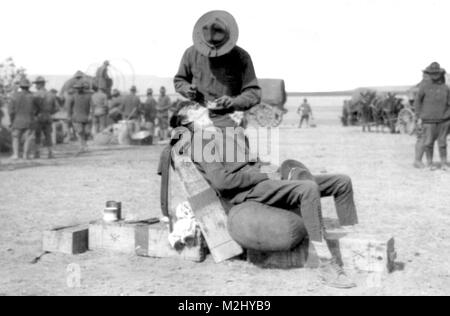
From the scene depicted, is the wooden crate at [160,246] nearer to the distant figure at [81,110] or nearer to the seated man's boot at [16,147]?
the seated man's boot at [16,147]

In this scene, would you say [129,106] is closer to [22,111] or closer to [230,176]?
[22,111]

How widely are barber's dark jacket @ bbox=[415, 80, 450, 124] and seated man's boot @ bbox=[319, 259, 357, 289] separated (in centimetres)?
765

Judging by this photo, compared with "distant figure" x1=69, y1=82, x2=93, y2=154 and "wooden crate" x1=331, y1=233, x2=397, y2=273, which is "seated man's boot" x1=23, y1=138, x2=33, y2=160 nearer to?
"distant figure" x1=69, y1=82, x2=93, y2=154

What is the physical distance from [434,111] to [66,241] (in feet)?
26.4

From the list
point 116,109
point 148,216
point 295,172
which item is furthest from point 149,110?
point 295,172

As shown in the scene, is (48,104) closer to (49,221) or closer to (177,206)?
(49,221)

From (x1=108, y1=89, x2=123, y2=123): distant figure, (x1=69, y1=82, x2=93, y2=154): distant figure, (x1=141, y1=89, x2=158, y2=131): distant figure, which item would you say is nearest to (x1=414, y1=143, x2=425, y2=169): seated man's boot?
(x1=69, y1=82, x2=93, y2=154): distant figure

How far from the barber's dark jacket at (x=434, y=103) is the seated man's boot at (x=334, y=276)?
7651mm

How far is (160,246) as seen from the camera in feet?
16.4

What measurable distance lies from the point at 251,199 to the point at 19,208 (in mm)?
3765

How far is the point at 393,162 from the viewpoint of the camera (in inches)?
497

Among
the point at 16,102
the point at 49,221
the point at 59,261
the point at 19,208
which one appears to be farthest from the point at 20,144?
the point at 59,261

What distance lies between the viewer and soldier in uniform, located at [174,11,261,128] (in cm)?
543

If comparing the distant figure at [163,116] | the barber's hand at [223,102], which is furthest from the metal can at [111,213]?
the distant figure at [163,116]
